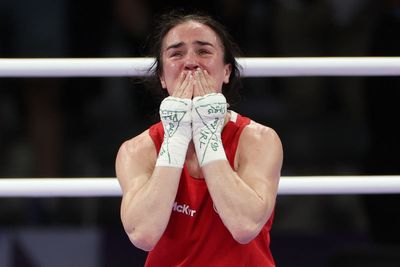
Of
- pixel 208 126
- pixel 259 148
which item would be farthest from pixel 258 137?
pixel 208 126

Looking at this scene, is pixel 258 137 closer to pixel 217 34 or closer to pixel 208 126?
pixel 208 126

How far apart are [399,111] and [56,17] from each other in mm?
1650

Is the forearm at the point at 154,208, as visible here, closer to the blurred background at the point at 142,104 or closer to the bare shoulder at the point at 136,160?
the bare shoulder at the point at 136,160

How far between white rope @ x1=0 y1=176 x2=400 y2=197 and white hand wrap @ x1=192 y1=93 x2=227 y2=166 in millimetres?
368

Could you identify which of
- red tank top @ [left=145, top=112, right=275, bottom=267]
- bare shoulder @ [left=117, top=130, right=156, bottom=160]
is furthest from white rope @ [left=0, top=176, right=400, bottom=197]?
red tank top @ [left=145, top=112, right=275, bottom=267]

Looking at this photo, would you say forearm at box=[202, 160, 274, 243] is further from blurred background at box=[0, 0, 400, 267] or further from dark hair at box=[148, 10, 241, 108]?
blurred background at box=[0, 0, 400, 267]

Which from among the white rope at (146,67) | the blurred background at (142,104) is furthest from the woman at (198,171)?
the blurred background at (142,104)

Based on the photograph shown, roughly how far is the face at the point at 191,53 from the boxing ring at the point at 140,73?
0.19 m

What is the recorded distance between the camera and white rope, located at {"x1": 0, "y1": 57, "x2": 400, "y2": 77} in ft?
7.43

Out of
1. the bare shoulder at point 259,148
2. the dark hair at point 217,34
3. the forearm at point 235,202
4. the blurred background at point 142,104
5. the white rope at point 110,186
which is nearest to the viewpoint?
the forearm at point 235,202

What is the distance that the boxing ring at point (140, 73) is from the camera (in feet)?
7.40

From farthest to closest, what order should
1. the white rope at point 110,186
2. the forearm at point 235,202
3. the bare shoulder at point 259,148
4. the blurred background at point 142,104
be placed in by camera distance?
the blurred background at point 142,104 → the white rope at point 110,186 → the bare shoulder at point 259,148 → the forearm at point 235,202

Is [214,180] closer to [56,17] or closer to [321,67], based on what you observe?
[321,67]

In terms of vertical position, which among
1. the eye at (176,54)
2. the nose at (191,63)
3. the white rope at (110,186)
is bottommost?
the white rope at (110,186)
